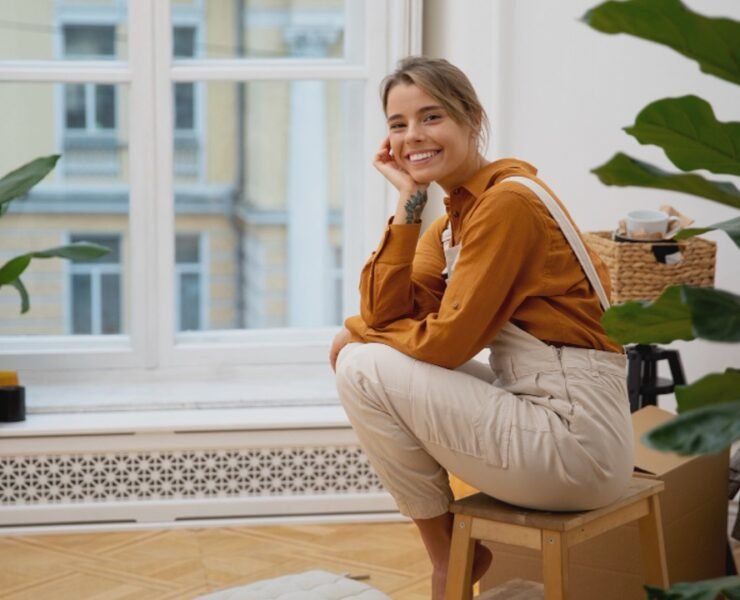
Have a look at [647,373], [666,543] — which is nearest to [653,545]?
[666,543]

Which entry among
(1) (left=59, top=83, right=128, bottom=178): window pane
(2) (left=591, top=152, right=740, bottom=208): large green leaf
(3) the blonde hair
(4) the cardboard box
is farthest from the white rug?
(1) (left=59, top=83, right=128, bottom=178): window pane

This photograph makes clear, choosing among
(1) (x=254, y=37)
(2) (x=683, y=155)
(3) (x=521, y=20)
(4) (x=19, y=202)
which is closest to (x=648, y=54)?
(3) (x=521, y=20)

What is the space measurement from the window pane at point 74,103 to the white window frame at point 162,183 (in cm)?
6

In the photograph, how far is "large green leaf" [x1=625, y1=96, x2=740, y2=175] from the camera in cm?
130

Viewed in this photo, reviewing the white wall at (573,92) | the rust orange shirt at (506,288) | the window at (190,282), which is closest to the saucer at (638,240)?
the white wall at (573,92)

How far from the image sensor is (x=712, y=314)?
3.90ft

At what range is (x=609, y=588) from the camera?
2.58 meters

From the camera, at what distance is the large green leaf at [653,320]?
4.67 feet

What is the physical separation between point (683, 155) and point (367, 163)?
2.61 m

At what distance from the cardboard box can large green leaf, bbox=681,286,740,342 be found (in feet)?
4.43

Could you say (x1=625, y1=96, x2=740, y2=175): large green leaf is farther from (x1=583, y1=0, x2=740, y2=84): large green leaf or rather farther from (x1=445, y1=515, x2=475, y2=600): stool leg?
(x1=445, y1=515, x2=475, y2=600): stool leg

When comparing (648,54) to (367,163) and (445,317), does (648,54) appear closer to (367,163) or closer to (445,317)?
(367,163)

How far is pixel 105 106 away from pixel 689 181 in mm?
2869

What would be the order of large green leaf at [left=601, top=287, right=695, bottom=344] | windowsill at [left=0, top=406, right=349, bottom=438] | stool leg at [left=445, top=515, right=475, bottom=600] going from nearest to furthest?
1. large green leaf at [left=601, top=287, right=695, bottom=344]
2. stool leg at [left=445, top=515, right=475, bottom=600]
3. windowsill at [left=0, top=406, right=349, bottom=438]
